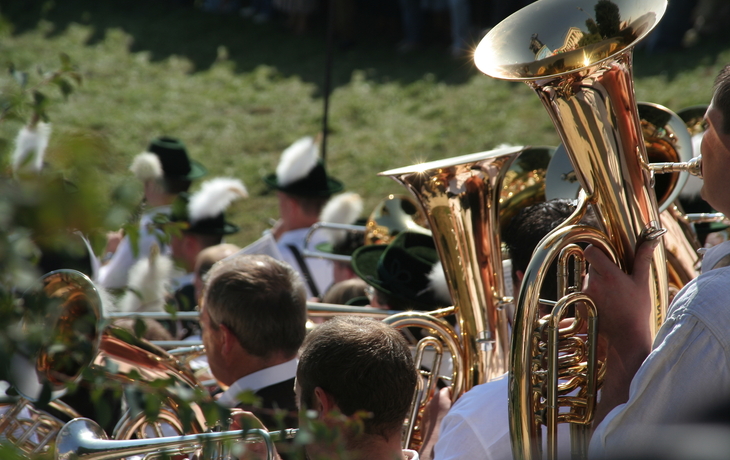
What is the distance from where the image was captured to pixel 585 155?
1895 mm

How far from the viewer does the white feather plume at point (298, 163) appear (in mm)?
5363

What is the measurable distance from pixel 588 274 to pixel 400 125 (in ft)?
25.1

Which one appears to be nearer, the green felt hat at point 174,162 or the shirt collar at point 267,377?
the shirt collar at point 267,377

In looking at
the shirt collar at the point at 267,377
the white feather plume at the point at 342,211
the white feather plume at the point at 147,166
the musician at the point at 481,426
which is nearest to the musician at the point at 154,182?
the white feather plume at the point at 147,166

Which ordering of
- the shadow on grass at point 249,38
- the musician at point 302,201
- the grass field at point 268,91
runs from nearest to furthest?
1. the musician at point 302,201
2. the grass field at point 268,91
3. the shadow on grass at point 249,38

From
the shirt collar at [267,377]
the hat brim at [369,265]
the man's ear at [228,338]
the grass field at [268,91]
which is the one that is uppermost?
the grass field at [268,91]

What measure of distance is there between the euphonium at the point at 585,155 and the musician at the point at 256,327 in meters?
0.91

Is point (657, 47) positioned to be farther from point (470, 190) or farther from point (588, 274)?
point (588, 274)

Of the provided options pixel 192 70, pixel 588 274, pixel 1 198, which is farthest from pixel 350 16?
pixel 1 198

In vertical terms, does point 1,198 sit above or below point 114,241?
above

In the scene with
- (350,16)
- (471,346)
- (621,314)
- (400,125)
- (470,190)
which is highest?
(350,16)

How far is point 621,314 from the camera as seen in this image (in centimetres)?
175

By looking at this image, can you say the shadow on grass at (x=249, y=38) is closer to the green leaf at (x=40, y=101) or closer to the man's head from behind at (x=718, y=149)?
the man's head from behind at (x=718, y=149)

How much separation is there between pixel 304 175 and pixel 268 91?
5.81 m
